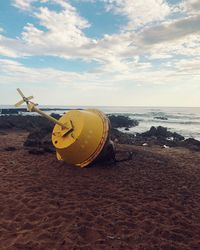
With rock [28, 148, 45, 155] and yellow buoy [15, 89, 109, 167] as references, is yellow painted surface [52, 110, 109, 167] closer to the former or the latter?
yellow buoy [15, 89, 109, 167]

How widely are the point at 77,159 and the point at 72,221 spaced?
3.98 metres

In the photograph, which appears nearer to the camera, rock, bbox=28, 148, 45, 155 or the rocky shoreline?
rock, bbox=28, 148, 45, 155

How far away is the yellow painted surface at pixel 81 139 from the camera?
389 inches

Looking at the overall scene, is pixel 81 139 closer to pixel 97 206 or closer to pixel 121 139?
pixel 97 206

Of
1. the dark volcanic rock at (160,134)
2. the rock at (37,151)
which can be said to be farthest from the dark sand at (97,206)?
the dark volcanic rock at (160,134)

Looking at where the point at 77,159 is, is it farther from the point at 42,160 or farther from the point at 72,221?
the point at 72,221

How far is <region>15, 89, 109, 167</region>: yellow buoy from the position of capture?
9898 millimetres

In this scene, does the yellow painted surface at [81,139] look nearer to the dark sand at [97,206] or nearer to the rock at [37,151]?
the dark sand at [97,206]

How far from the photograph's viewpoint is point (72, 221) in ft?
20.9

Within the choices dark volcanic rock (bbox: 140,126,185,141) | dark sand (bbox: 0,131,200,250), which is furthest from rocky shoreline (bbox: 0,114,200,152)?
dark sand (bbox: 0,131,200,250)

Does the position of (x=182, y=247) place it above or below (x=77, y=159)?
below

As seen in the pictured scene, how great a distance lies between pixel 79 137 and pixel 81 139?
0.30 feet

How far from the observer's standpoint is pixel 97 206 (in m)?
7.27

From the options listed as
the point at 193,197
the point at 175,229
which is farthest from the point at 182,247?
the point at 193,197
